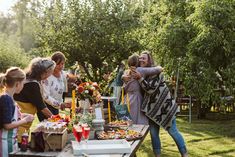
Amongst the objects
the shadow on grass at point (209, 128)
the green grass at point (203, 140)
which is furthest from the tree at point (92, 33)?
the shadow on grass at point (209, 128)

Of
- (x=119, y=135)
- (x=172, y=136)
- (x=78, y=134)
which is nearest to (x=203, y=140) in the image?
(x=172, y=136)

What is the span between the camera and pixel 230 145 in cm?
775

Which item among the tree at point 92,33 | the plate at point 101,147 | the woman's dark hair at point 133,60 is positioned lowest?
the plate at point 101,147

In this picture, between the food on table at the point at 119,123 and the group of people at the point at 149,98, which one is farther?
the group of people at the point at 149,98

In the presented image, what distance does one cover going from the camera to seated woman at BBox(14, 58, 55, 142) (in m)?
4.13

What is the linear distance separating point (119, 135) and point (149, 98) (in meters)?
1.72

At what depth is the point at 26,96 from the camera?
4.19 metres

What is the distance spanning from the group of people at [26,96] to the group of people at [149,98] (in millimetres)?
893

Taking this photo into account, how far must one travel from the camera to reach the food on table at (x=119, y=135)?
149 inches

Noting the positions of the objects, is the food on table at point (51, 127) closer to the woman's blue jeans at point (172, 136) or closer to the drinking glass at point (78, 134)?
the drinking glass at point (78, 134)

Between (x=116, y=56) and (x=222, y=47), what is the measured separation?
2.54 m

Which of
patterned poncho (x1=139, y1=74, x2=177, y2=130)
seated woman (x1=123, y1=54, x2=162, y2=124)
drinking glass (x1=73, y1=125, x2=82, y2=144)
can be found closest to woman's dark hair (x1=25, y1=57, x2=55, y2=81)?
drinking glass (x1=73, y1=125, x2=82, y2=144)

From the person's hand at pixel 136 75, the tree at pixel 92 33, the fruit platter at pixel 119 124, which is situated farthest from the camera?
the tree at pixel 92 33

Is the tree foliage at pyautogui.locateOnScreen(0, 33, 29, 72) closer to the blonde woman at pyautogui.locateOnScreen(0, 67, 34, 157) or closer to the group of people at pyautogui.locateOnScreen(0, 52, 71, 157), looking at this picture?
the group of people at pyautogui.locateOnScreen(0, 52, 71, 157)
